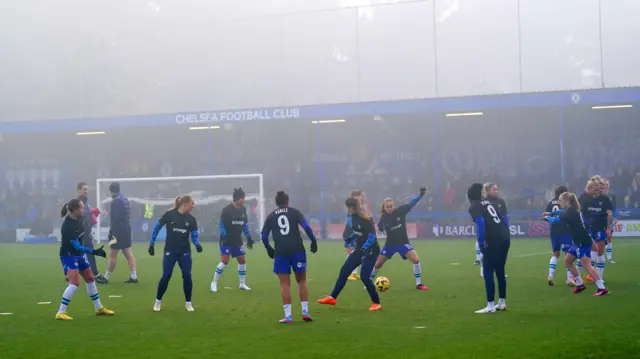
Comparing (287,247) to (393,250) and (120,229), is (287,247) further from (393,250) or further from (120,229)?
(120,229)

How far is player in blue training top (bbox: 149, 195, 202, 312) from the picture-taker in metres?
13.8

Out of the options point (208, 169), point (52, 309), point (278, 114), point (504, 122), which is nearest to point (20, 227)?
point (208, 169)

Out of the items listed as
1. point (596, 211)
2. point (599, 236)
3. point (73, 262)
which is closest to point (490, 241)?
point (596, 211)

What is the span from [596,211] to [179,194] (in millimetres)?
28662

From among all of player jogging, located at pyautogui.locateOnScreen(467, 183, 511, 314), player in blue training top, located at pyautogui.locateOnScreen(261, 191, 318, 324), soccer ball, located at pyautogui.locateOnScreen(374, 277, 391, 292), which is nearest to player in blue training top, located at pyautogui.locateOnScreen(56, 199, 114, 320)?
player in blue training top, located at pyautogui.locateOnScreen(261, 191, 318, 324)

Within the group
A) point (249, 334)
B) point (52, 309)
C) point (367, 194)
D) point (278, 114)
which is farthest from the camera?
point (367, 194)

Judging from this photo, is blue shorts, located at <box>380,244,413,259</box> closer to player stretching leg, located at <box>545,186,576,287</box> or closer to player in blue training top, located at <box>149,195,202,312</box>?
player stretching leg, located at <box>545,186,576,287</box>

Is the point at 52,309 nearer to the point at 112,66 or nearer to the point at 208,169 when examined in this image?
the point at 208,169

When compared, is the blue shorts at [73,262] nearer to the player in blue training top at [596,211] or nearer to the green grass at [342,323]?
the green grass at [342,323]

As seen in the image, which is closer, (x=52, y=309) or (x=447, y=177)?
(x=52, y=309)

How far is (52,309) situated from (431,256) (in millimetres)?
14857

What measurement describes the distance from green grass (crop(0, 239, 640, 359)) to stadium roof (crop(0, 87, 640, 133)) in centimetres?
1989

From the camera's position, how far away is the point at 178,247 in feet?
45.5

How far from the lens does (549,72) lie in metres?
50.3
